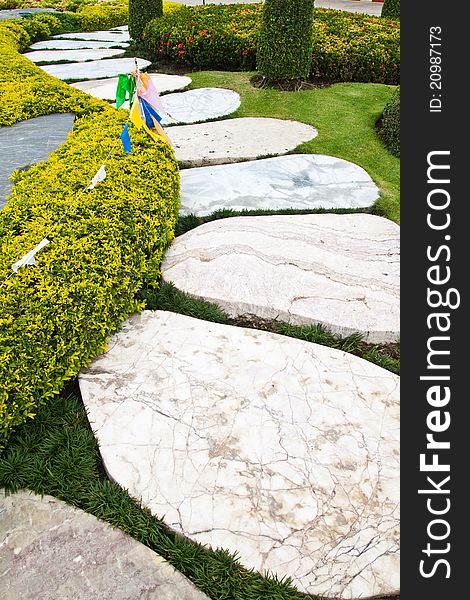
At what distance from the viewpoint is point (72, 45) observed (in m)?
10.5

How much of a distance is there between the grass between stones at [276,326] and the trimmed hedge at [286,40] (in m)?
4.67

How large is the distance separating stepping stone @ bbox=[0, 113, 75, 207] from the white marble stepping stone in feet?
6.29

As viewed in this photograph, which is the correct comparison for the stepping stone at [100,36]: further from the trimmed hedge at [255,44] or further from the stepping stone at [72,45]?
the trimmed hedge at [255,44]

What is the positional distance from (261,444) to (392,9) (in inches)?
423

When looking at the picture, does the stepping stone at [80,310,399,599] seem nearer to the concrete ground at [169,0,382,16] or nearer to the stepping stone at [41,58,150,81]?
the stepping stone at [41,58,150,81]

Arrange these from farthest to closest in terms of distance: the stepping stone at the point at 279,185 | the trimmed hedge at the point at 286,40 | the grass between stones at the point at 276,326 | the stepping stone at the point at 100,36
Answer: the stepping stone at the point at 100,36 → the trimmed hedge at the point at 286,40 → the stepping stone at the point at 279,185 → the grass between stones at the point at 276,326

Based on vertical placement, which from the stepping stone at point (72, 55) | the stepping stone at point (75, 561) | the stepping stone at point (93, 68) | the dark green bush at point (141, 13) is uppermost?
the dark green bush at point (141, 13)

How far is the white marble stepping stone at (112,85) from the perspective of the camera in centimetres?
716

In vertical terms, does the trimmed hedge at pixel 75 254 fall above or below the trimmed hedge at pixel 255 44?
below

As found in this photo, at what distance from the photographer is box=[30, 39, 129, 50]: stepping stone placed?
10245 millimetres

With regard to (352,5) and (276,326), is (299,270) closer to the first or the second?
(276,326)

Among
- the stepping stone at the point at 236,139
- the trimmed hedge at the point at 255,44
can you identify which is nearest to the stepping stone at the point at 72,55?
the trimmed hedge at the point at 255,44

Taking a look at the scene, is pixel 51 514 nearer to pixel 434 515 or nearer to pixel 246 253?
pixel 434 515

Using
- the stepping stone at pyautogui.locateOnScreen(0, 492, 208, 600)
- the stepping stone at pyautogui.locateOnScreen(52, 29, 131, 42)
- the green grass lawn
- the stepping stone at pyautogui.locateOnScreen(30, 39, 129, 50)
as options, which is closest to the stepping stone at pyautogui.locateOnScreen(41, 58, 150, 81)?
the green grass lawn
